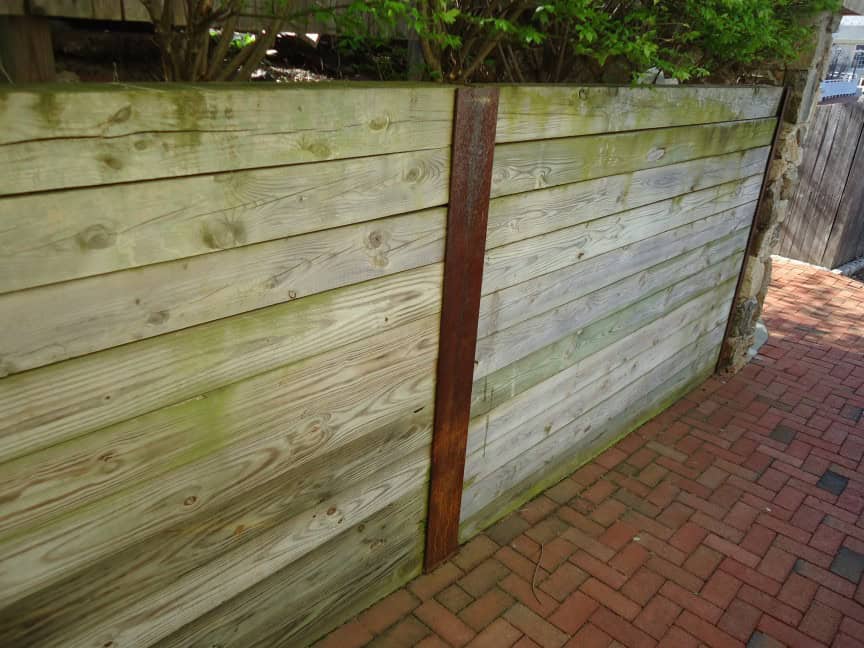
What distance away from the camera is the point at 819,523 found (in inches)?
147

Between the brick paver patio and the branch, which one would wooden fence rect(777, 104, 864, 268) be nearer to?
the brick paver patio

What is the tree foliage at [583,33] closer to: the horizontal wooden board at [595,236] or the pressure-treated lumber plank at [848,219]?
the horizontal wooden board at [595,236]

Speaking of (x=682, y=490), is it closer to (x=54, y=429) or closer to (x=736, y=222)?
(x=736, y=222)

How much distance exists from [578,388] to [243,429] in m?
2.16

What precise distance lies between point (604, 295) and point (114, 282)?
2.57 metres

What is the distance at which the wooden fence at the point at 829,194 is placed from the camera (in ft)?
26.3

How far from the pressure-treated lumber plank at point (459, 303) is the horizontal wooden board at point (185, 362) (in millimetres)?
187

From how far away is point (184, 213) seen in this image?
1612mm

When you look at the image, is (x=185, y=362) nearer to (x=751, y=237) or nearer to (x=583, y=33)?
(x=583, y=33)

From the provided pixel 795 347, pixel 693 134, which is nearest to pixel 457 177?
pixel 693 134

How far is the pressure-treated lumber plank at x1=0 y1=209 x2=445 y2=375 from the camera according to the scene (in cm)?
145

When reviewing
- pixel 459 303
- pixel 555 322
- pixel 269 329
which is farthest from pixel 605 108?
pixel 269 329

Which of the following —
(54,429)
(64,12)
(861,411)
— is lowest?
(861,411)

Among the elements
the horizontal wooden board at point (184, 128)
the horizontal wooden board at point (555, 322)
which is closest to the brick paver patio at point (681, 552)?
the horizontal wooden board at point (555, 322)
